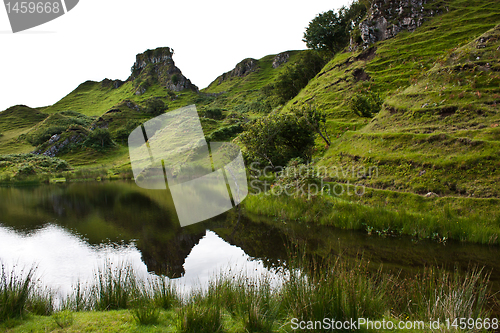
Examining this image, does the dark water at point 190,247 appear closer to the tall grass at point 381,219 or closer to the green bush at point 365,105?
the tall grass at point 381,219

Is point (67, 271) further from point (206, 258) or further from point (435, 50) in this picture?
point (435, 50)

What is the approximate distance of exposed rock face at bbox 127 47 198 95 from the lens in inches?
5969

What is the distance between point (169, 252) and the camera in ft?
41.6

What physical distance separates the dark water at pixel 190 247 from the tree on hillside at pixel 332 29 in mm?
64057

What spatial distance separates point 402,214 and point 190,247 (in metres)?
10.8

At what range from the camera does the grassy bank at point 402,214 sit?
36.9 ft

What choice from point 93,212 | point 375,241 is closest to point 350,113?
point 375,241

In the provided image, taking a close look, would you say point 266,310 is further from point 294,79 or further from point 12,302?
point 294,79

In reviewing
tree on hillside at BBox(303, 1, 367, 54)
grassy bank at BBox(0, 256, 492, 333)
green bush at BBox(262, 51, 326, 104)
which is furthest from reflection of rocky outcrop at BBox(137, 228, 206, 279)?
tree on hillside at BBox(303, 1, 367, 54)

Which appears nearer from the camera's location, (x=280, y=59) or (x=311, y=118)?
(x=311, y=118)

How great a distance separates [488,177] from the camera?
1278 centimetres

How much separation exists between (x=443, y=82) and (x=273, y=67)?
529ft

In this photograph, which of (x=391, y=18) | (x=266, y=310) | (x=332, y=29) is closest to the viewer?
(x=266, y=310)

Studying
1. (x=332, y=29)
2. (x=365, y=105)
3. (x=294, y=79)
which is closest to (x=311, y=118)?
(x=365, y=105)
